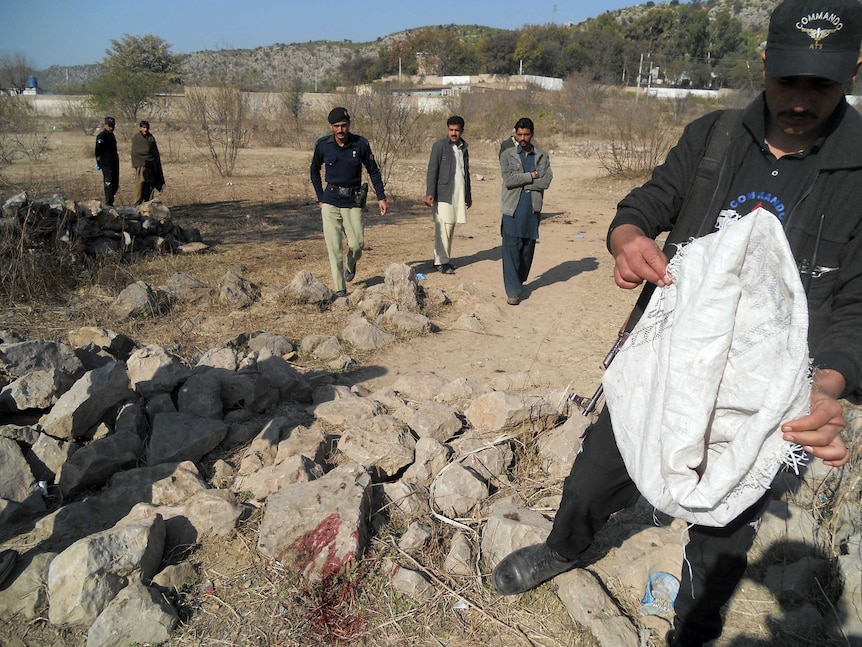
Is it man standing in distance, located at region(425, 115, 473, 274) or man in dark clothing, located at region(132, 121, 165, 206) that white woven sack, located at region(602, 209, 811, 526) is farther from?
man in dark clothing, located at region(132, 121, 165, 206)

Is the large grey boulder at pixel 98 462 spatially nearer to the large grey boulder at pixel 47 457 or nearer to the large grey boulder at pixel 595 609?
the large grey boulder at pixel 47 457

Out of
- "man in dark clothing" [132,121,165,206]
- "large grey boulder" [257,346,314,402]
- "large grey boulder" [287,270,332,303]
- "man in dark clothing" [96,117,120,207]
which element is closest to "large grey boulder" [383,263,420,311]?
"large grey boulder" [287,270,332,303]

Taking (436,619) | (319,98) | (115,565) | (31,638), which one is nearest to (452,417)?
(436,619)

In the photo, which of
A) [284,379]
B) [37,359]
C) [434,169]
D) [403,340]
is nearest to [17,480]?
[37,359]

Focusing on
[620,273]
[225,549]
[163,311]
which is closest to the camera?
[620,273]

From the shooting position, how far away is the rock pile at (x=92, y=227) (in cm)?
655

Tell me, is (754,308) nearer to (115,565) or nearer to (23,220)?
(115,565)

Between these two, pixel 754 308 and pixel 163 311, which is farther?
pixel 163 311

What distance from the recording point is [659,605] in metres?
2.28

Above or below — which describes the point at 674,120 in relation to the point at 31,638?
above

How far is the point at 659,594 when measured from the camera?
2.32 meters

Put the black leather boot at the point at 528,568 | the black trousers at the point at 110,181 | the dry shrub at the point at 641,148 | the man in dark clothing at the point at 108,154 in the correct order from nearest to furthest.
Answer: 1. the black leather boot at the point at 528,568
2. the man in dark clothing at the point at 108,154
3. the black trousers at the point at 110,181
4. the dry shrub at the point at 641,148

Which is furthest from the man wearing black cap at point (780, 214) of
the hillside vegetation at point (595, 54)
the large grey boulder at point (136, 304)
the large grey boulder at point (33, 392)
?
the hillside vegetation at point (595, 54)

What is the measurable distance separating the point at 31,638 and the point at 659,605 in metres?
2.28
